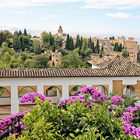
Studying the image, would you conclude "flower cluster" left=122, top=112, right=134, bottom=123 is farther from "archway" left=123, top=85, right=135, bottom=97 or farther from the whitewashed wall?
"archway" left=123, top=85, right=135, bottom=97

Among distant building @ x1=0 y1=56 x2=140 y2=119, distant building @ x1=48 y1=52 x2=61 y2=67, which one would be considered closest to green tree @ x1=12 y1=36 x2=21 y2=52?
distant building @ x1=48 y1=52 x2=61 y2=67

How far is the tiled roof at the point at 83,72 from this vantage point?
13.0 m

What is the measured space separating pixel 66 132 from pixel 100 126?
48 centimetres

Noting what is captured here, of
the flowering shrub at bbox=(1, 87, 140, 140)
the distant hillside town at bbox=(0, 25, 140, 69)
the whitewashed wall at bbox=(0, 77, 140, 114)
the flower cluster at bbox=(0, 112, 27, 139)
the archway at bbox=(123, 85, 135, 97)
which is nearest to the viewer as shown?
the flowering shrub at bbox=(1, 87, 140, 140)

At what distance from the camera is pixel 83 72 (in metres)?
13.6

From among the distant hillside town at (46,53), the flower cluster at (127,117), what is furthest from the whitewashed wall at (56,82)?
the distant hillside town at (46,53)

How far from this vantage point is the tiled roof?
42.6 ft


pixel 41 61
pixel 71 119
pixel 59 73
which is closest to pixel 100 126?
pixel 71 119

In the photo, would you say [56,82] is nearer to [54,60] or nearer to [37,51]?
[54,60]

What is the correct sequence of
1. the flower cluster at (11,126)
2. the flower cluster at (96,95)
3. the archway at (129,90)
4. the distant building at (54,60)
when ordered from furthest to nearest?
the distant building at (54,60)
the archway at (129,90)
the flower cluster at (96,95)
the flower cluster at (11,126)

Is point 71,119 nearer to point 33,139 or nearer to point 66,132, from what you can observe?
point 66,132

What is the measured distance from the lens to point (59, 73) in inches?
525

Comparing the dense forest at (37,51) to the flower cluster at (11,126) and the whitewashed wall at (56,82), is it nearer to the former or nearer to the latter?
the whitewashed wall at (56,82)

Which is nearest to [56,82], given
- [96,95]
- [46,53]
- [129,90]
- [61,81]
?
[61,81]
